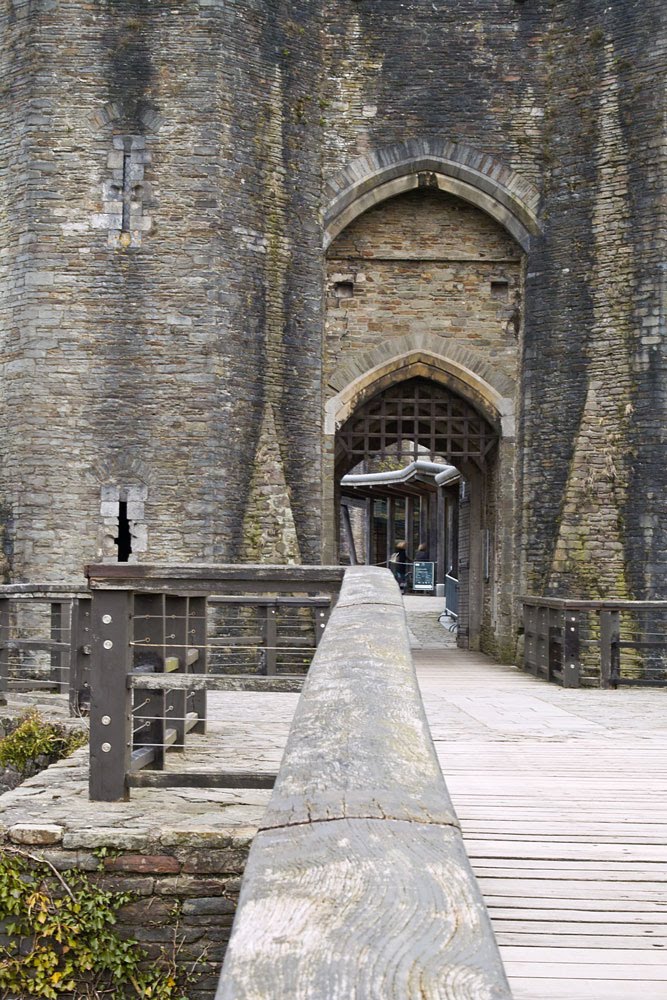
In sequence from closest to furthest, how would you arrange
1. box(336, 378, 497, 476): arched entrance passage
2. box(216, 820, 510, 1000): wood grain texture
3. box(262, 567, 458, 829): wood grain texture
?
box(216, 820, 510, 1000): wood grain texture, box(262, 567, 458, 829): wood grain texture, box(336, 378, 497, 476): arched entrance passage

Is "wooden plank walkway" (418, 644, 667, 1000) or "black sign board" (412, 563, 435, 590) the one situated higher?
"wooden plank walkway" (418, 644, 667, 1000)

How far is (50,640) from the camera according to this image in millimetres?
7586

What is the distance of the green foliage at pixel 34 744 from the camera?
19.2 feet

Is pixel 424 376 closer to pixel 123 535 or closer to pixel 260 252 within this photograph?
pixel 260 252

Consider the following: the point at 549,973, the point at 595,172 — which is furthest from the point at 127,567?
the point at 595,172

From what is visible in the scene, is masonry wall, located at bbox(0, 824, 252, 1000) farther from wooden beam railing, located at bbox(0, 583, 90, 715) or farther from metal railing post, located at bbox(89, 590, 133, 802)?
wooden beam railing, located at bbox(0, 583, 90, 715)

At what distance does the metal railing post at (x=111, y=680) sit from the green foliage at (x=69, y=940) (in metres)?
0.39

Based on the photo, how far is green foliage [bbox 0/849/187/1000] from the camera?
3723 millimetres

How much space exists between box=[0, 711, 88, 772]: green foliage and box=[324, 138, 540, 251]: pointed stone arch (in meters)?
7.88

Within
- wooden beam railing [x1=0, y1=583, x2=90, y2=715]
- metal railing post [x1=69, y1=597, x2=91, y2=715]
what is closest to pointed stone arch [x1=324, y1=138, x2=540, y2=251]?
wooden beam railing [x1=0, y1=583, x2=90, y2=715]

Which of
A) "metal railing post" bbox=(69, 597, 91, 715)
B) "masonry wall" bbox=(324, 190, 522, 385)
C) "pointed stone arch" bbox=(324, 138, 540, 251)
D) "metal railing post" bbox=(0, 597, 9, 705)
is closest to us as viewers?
"metal railing post" bbox=(69, 597, 91, 715)

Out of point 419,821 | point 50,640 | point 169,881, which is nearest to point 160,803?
point 169,881

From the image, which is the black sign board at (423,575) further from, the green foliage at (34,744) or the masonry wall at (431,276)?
the green foliage at (34,744)

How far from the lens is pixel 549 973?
2.34 metres
